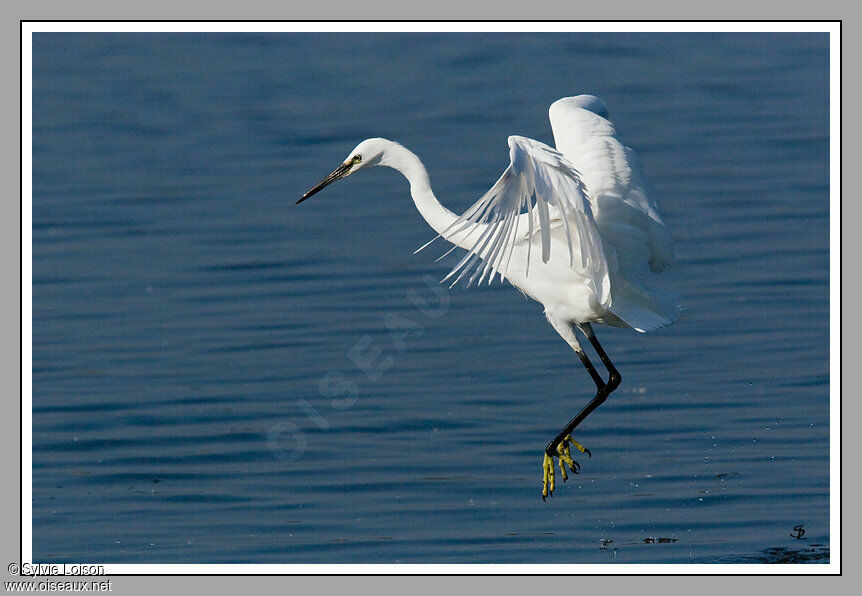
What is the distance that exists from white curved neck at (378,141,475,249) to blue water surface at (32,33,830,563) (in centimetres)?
157

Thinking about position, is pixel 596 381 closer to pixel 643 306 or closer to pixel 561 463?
pixel 561 463

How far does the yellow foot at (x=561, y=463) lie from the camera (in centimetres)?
721

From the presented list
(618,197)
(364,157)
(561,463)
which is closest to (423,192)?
(364,157)

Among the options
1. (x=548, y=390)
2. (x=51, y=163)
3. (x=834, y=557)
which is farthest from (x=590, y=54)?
(x=834, y=557)

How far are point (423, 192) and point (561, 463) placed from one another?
1.65 meters

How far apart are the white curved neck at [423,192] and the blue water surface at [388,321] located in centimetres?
157

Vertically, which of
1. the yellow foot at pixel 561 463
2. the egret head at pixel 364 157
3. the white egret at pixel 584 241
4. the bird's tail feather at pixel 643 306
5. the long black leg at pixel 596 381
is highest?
the egret head at pixel 364 157

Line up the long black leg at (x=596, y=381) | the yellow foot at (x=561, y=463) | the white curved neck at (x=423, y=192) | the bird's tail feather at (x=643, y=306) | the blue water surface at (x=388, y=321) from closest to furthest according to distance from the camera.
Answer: the bird's tail feather at (x=643, y=306) → the white curved neck at (x=423, y=192) → the yellow foot at (x=561, y=463) → the long black leg at (x=596, y=381) → the blue water surface at (x=388, y=321)

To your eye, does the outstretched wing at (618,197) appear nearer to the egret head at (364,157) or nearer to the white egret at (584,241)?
the white egret at (584,241)

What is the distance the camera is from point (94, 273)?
10.6 meters

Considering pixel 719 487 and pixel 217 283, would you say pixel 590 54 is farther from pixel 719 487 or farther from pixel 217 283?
pixel 719 487

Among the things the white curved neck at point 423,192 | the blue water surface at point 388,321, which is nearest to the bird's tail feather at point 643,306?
the white curved neck at point 423,192

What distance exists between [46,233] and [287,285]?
2306 millimetres

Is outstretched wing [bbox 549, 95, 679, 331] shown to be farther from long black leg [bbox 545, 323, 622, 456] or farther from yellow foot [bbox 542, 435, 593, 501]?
yellow foot [bbox 542, 435, 593, 501]
